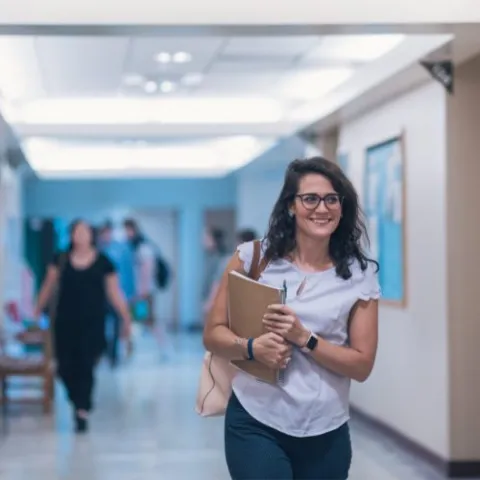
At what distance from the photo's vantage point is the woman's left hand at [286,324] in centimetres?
300

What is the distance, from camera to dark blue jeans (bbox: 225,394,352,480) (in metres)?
3.06

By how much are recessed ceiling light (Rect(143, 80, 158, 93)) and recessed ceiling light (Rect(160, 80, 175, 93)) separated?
6cm

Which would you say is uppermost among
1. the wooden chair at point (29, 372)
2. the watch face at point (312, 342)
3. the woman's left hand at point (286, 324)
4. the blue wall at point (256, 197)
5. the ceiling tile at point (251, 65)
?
the ceiling tile at point (251, 65)

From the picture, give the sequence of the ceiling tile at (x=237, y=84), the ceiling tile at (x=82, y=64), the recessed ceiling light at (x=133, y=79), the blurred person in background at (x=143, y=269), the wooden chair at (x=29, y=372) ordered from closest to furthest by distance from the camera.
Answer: the ceiling tile at (x=82, y=64), the wooden chair at (x=29, y=372), the recessed ceiling light at (x=133, y=79), the ceiling tile at (x=237, y=84), the blurred person in background at (x=143, y=269)

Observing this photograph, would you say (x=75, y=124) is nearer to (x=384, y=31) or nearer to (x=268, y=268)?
(x=384, y=31)

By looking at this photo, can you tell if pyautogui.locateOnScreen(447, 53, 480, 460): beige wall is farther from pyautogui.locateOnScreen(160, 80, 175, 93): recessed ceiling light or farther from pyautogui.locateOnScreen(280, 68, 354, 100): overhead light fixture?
pyautogui.locateOnScreen(160, 80, 175, 93): recessed ceiling light

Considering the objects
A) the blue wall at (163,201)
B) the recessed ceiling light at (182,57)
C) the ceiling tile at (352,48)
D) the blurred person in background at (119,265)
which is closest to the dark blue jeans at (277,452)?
the ceiling tile at (352,48)

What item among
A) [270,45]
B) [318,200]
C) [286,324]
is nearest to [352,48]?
[270,45]

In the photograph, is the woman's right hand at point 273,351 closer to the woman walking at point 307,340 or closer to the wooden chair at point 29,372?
the woman walking at point 307,340

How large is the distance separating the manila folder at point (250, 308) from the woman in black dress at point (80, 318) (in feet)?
17.5

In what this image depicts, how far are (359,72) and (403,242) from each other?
1.55m

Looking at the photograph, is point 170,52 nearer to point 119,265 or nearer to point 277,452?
point 277,452

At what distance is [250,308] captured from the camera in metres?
3.14

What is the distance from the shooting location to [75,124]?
11.1 m
